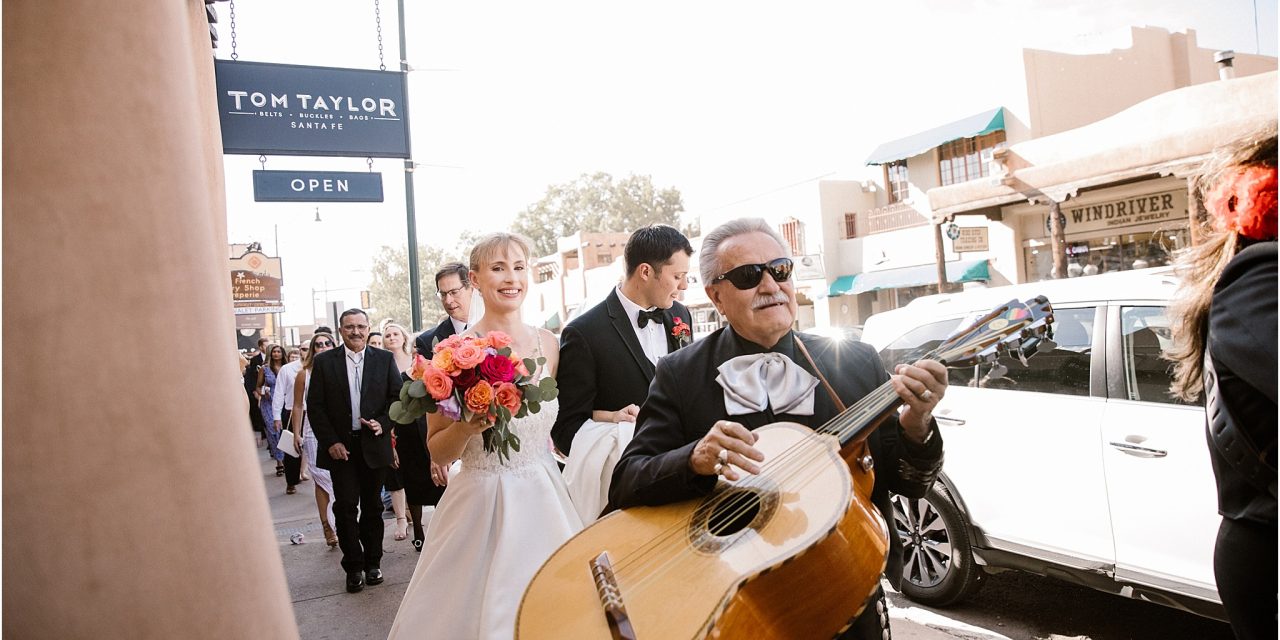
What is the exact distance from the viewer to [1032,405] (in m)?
4.13

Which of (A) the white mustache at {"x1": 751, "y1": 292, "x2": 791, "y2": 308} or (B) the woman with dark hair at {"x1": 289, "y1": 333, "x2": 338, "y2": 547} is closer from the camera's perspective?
(A) the white mustache at {"x1": 751, "y1": 292, "x2": 791, "y2": 308}

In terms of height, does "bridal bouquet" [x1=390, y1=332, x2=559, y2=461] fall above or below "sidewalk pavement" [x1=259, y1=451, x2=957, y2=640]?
above

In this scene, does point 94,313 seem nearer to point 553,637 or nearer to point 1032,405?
point 553,637

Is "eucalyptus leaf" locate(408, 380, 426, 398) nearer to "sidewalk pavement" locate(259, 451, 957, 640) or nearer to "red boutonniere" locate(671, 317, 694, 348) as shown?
"sidewalk pavement" locate(259, 451, 957, 640)

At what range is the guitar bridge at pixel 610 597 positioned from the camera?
1.68 m

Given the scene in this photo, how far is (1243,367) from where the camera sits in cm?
163

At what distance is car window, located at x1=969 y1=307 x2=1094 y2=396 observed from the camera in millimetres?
4031

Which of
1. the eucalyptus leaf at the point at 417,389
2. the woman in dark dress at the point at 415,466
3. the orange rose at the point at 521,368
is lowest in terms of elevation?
the woman in dark dress at the point at 415,466

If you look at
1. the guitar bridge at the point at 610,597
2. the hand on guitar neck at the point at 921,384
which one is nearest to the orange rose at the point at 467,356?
the guitar bridge at the point at 610,597

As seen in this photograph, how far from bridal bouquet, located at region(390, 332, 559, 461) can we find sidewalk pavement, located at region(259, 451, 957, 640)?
947 mm

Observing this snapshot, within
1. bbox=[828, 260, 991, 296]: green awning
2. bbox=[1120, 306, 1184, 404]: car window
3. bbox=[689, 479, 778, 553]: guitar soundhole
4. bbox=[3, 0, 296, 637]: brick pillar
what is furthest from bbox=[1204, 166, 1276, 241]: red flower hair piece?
bbox=[828, 260, 991, 296]: green awning

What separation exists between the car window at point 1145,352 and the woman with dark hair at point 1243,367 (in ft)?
6.91

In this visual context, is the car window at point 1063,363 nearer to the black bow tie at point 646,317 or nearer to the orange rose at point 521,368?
the black bow tie at point 646,317

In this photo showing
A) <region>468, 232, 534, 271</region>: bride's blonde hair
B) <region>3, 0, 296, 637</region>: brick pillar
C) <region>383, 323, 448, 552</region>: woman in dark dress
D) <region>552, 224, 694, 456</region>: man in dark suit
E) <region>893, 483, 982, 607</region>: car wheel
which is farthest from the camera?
<region>383, 323, 448, 552</region>: woman in dark dress
